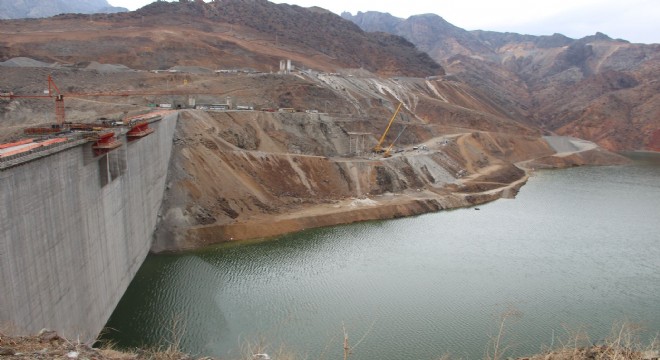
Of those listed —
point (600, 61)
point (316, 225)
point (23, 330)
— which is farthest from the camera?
point (600, 61)

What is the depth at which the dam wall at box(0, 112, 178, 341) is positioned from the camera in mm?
19125

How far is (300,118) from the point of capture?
6925 cm

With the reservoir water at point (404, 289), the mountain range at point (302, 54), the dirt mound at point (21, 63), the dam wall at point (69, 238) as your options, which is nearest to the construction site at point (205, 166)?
the dam wall at point (69, 238)

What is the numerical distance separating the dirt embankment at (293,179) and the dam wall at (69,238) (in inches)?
→ 390

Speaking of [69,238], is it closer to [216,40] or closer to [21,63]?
[21,63]

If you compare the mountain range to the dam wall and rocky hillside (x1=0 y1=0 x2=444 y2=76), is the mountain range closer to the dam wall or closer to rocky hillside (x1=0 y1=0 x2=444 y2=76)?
rocky hillside (x1=0 y1=0 x2=444 y2=76)

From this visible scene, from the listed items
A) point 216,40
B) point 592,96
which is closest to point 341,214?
point 216,40

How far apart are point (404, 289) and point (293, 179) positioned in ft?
82.8

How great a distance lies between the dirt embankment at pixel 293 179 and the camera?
47328 millimetres

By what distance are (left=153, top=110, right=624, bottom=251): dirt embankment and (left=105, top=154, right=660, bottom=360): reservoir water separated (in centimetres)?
264

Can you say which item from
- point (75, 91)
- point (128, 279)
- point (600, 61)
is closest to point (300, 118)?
point (75, 91)

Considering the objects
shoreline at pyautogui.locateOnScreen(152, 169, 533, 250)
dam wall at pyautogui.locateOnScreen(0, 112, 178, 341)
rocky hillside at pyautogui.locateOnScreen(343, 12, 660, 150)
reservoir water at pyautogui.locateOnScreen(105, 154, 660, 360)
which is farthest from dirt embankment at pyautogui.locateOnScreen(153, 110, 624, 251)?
rocky hillside at pyautogui.locateOnScreen(343, 12, 660, 150)

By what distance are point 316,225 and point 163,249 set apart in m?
16.2

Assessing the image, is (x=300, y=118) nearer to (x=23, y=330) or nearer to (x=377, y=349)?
(x=377, y=349)
